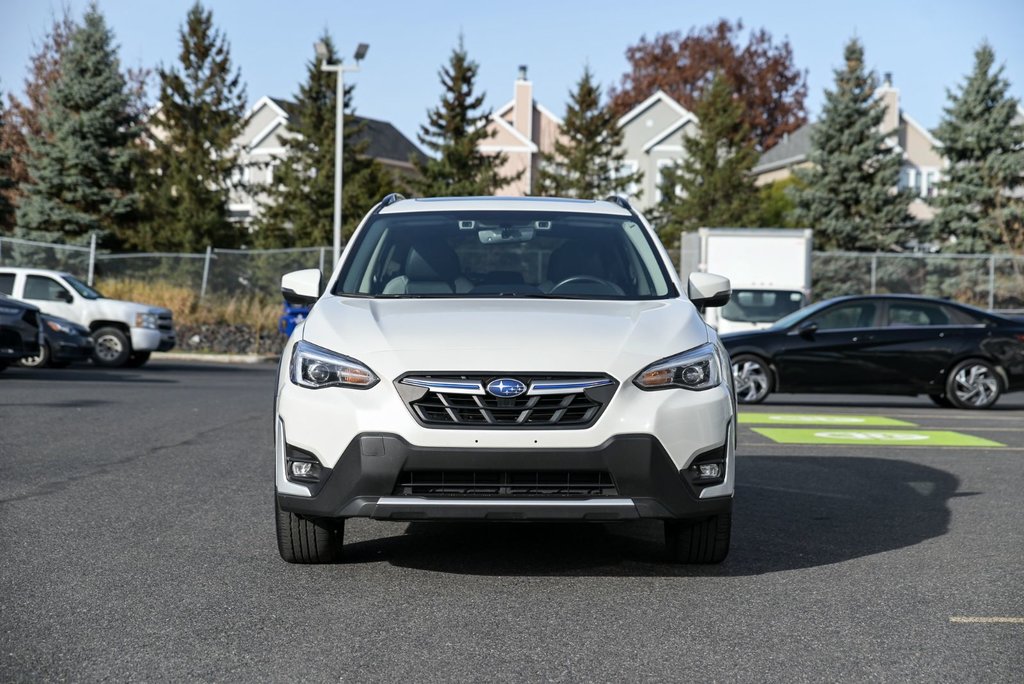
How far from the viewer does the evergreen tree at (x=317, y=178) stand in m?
49.4

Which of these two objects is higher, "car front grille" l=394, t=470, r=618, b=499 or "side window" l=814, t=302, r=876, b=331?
"side window" l=814, t=302, r=876, b=331

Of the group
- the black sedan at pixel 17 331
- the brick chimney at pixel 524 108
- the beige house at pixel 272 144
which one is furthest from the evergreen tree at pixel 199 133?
the black sedan at pixel 17 331

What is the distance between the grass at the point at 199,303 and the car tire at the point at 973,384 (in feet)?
60.6

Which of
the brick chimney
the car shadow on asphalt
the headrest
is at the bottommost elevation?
the car shadow on asphalt

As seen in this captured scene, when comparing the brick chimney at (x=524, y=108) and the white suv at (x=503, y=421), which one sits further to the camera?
the brick chimney at (x=524, y=108)

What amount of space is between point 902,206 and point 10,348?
36715 mm

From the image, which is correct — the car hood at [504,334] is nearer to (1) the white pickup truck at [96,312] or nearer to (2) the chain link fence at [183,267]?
(1) the white pickup truck at [96,312]

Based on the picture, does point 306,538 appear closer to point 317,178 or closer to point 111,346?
point 111,346

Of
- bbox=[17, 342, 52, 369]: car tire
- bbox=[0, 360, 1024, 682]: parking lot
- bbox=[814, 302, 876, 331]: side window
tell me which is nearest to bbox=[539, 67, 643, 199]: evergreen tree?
bbox=[17, 342, 52, 369]: car tire

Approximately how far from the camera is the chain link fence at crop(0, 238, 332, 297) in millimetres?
34156

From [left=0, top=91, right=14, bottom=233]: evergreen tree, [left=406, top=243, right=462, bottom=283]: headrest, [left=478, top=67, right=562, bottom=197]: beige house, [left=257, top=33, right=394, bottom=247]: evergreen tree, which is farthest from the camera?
[left=478, top=67, right=562, bottom=197]: beige house

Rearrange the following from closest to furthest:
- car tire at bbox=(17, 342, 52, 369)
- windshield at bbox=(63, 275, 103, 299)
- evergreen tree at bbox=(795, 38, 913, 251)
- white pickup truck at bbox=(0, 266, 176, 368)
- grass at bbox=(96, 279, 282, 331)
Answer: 1. car tire at bbox=(17, 342, 52, 369)
2. white pickup truck at bbox=(0, 266, 176, 368)
3. windshield at bbox=(63, 275, 103, 299)
4. grass at bbox=(96, 279, 282, 331)
5. evergreen tree at bbox=(795, 38, 913, 251)

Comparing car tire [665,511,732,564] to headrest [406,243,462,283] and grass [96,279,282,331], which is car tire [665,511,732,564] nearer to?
headrest [406,243,462,283]

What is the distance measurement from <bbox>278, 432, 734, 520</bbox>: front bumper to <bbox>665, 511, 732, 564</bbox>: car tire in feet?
1.84
